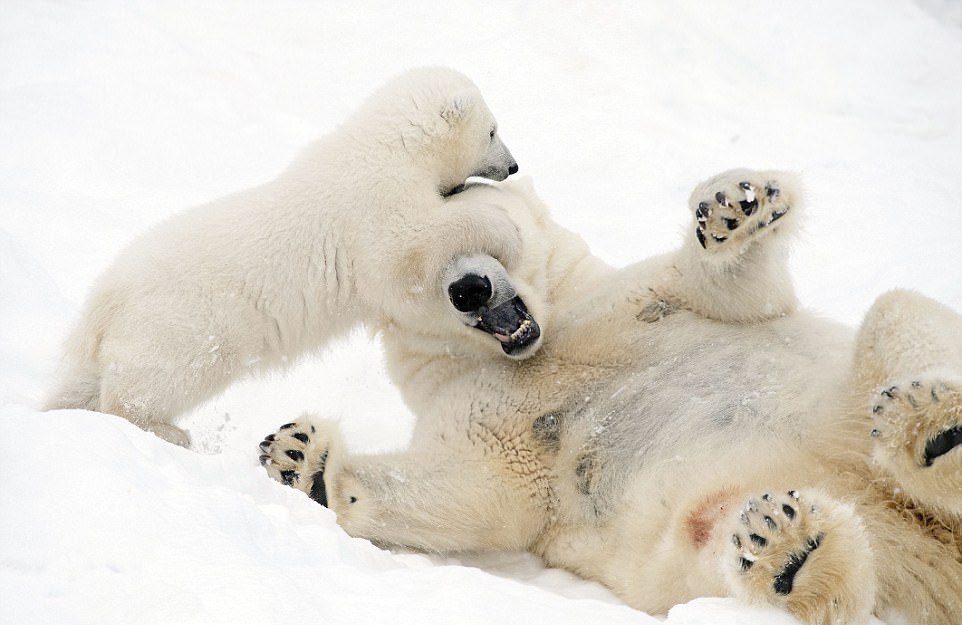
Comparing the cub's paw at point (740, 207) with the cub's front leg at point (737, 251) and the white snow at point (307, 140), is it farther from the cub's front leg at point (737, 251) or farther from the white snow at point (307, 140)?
the white snow at point (307, 140)

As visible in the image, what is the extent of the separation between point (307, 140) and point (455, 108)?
359 cm

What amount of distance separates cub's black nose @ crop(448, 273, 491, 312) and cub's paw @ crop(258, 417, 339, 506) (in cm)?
70

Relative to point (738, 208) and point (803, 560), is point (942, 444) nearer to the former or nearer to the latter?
point (803, 560)

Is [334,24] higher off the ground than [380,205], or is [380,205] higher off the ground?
[334,24]

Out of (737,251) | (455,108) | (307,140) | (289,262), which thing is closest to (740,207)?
(737,251)

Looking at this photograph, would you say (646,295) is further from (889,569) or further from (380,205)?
(889,569)

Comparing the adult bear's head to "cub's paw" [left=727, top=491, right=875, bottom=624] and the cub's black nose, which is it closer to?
the cub's black nose

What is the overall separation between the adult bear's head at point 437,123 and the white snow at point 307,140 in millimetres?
1332

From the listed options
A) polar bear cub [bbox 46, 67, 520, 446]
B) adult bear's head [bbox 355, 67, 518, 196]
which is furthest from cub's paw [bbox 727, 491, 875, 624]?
adult bear's head [bbox 355, 67, 518, 196]

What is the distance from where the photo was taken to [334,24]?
30.3 feet

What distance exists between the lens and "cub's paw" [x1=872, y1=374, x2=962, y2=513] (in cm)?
254

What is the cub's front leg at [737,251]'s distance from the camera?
3457 mm

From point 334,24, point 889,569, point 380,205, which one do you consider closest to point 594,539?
point 889,569

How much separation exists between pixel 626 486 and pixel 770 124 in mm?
5425
